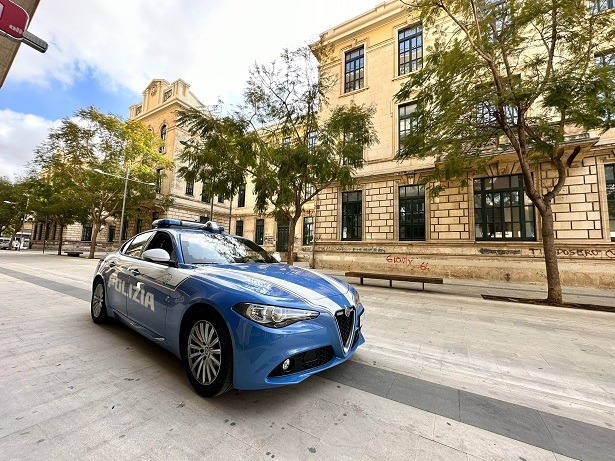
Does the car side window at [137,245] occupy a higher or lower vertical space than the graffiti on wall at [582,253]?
lower

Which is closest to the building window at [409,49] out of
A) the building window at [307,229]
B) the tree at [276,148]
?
the tree at [276,148]

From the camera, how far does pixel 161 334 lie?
3.00 metres

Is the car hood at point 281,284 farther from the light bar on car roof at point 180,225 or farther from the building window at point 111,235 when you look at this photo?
the building window at point 111,235

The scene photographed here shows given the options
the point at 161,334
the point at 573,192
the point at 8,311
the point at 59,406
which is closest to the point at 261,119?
the point at 8,311

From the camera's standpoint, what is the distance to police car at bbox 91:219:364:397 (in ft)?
7.28

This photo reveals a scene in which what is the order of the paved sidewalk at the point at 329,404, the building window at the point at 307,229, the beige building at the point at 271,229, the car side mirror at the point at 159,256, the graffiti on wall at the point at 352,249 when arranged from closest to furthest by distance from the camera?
the paved sidewalk at the point at 329,404 < the car side mirror at the point at 159,256 < the graffiti on wall at the point at 352,249 < the beige building at the point at 271,229 < the building window at the point at 307,229

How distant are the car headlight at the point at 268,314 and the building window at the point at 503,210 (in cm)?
1383

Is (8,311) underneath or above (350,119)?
underneath

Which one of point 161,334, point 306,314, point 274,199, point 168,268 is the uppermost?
point 274,199

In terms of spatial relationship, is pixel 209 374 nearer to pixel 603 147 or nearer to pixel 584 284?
pixel 584 284

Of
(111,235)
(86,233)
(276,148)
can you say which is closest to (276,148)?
(276,148)

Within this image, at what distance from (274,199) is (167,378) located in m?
10.7

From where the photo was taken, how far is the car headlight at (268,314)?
2238mm

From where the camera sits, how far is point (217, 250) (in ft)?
11.7
